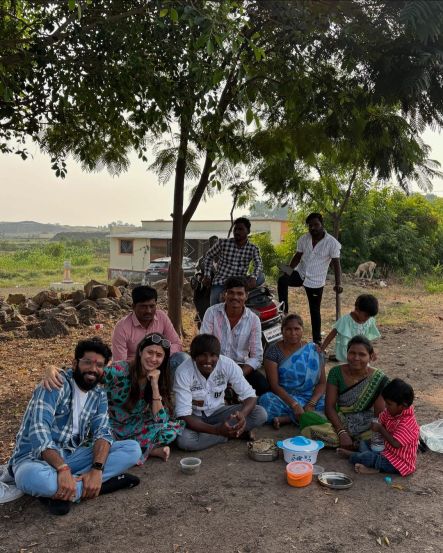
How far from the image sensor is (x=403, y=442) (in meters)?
3.49

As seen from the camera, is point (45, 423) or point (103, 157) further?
point (103, 157)

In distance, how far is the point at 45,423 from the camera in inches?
124

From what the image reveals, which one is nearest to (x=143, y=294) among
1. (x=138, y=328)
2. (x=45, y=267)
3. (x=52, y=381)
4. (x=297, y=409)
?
(x=138, y=328)

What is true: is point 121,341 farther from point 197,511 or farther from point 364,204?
point 364,204

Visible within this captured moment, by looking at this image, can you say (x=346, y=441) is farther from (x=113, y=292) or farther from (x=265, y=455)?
(x=113, y=292)

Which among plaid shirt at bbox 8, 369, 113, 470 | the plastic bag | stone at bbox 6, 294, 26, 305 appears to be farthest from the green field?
the plastic bag

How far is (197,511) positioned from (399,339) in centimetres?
606

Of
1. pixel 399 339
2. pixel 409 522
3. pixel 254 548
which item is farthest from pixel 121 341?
pixel 399 339

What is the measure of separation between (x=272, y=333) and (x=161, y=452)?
2328 millimetres

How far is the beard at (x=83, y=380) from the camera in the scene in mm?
3275

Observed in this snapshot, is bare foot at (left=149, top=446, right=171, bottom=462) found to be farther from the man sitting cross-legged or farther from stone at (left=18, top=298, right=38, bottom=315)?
stone at (left=18, top=298, right=38, bottom=315)

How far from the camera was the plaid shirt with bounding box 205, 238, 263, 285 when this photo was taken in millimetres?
6238

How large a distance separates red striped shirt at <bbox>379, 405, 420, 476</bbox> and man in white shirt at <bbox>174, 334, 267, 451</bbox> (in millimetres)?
1033

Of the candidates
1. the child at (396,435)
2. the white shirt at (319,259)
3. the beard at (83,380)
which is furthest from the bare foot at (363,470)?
the white shirt at (319,259)
